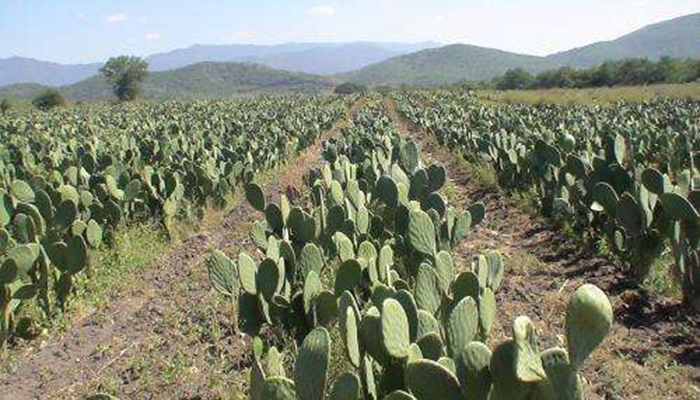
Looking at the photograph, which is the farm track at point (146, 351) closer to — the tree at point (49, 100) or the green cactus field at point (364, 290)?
the green cactus field at point (364, 290)

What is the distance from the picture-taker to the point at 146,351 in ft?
14.9

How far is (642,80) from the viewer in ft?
179

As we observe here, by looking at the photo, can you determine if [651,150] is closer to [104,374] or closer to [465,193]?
[465,193]

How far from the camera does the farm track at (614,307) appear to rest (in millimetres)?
3654

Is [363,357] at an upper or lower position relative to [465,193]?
upper

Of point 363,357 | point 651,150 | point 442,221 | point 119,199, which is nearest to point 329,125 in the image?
point 651,150

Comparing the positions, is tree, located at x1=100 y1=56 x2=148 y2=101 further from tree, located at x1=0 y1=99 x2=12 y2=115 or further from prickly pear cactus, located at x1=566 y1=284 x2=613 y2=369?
prickly pear cactus, located at x1=566 y1=284 x2=613 y2=369

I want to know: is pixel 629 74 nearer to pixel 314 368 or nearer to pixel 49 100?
pixel 49 100

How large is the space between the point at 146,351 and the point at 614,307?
9.99 feet

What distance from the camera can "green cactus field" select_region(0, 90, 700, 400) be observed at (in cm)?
209

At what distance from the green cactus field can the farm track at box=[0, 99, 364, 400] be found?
2cm

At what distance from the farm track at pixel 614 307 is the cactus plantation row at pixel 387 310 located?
30 centimetres

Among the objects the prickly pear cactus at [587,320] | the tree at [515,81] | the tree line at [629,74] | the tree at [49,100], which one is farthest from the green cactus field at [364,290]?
the tree at [515,81]

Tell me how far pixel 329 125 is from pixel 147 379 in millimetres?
18138
